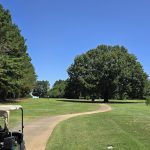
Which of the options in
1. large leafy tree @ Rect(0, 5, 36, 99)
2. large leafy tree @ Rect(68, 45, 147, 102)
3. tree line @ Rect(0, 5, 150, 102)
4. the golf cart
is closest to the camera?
the golf cart

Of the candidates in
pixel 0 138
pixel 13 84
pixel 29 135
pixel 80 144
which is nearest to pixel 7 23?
pixel 13 84

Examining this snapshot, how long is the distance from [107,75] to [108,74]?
315mm

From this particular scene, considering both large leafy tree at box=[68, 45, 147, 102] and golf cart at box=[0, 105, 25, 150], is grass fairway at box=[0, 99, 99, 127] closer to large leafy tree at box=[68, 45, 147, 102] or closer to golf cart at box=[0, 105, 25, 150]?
golf cart at box=[0, 105, 25, 150]

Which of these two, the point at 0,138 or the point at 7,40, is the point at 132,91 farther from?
the point at 0,138

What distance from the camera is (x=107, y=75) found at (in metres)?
79.2

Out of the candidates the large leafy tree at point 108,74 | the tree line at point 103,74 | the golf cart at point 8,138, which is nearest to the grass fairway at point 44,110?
the golf cart at point 8,138

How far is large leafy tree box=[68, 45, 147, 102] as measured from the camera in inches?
3135

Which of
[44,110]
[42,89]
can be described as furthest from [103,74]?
[42,89]

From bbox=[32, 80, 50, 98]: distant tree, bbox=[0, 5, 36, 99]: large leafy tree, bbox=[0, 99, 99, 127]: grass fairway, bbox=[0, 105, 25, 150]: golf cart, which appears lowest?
bbox=[0, 105, 25, 150]: golf cart

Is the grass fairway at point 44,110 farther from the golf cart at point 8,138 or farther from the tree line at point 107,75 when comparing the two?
the tree line at point 107,75

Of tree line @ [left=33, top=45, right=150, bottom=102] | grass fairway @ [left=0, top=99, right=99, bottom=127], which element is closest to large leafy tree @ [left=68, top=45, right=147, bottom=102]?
tree line @ [left=33, top=45, right=150, bottom=102]

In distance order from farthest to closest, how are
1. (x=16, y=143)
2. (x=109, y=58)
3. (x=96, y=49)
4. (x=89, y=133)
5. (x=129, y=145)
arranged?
(x=96, y=49) → (x=109, y=58) → (x=89, y=133) → (x=129, y=145) → (x=16, y=143)

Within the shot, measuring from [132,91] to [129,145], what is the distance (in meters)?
67.5

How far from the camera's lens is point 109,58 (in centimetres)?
8081
